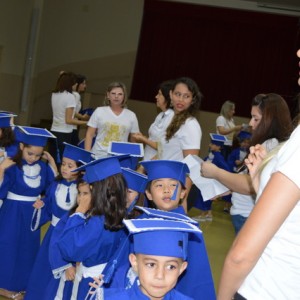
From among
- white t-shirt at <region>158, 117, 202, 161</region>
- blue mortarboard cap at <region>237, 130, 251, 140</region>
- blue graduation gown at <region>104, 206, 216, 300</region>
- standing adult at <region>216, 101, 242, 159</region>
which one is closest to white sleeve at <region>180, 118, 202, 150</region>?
white t-shirt at <region>158, 117, 202, 161</region>

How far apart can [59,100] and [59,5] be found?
6.49 metres

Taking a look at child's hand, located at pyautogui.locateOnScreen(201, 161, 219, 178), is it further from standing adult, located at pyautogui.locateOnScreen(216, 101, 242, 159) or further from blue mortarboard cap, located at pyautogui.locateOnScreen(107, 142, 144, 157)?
standing adult, located at pyautogui.locateOnScreen(216, 101, 242, 159)

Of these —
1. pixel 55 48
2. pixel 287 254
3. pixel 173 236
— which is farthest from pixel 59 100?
pixel 55 48

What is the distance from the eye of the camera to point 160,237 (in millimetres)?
1754

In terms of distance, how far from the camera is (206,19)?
1183cm

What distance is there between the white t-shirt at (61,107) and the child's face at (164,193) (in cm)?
364

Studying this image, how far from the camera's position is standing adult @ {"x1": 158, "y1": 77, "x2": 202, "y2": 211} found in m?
3.71

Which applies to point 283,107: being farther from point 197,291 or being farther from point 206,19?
point 206,19

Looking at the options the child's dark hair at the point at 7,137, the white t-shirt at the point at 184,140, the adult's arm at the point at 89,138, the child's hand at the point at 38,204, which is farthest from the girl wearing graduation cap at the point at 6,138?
the white t-shirt at the point at 184,140

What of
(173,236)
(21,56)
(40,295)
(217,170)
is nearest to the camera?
(173,236)

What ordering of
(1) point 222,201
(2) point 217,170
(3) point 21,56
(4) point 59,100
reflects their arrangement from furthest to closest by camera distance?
(3) point 21,56
(1) point 222,201
(4) point 59,100
(2) point 217,170

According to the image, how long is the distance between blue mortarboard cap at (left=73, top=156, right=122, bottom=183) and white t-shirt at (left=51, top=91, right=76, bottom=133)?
380 centimetres

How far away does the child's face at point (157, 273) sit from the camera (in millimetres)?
1719

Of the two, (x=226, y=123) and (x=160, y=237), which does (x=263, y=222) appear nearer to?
(x=160, y=237)
